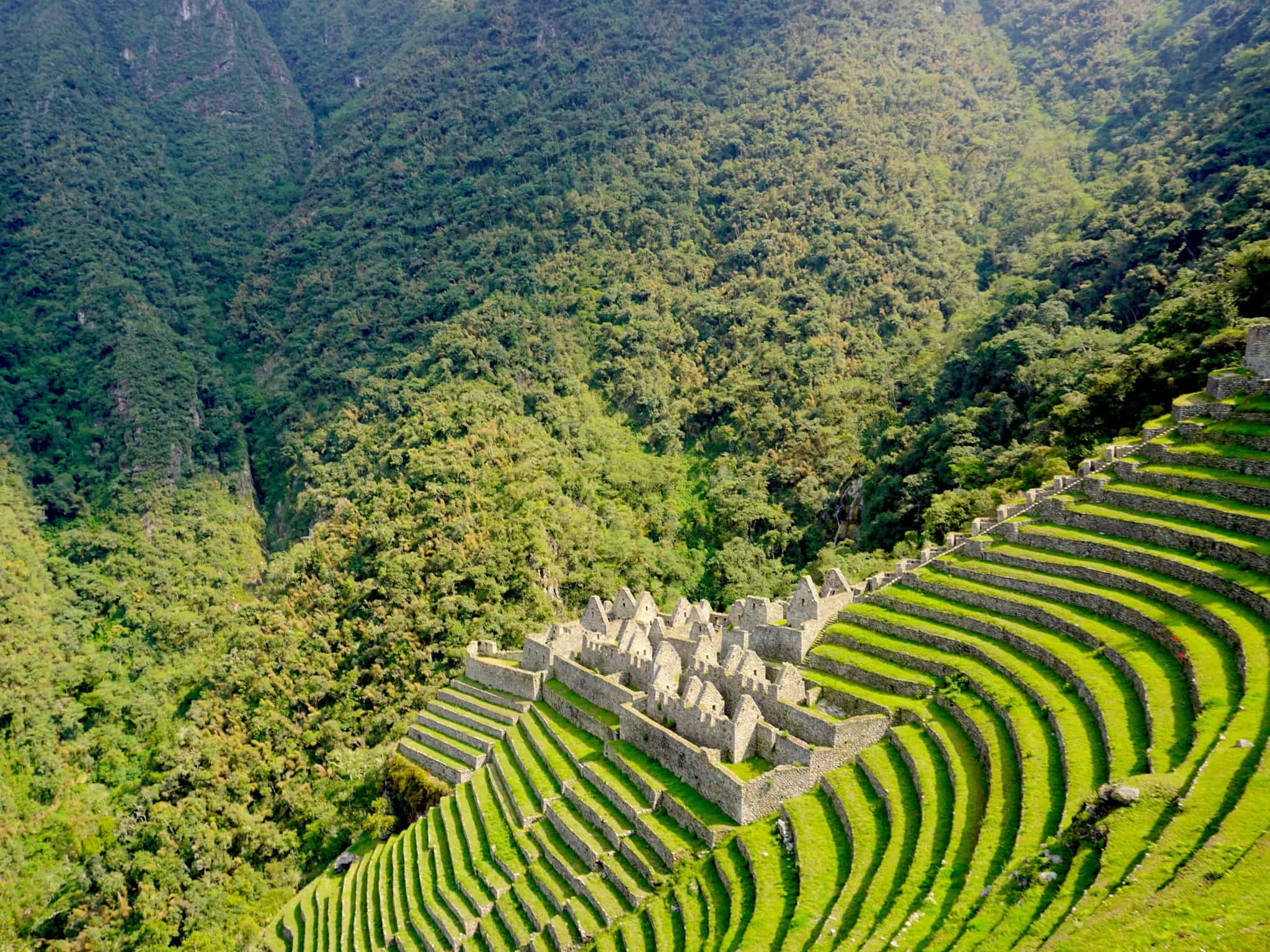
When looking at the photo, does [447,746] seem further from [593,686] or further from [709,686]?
[709,686]

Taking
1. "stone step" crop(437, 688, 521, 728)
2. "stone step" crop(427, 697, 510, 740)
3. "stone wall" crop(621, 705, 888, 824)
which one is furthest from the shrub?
"stone wall" crop(621, 705, 888, 824)

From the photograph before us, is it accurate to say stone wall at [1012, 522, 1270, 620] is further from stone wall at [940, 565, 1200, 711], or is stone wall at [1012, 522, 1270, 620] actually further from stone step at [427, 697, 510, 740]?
stone step at [427, 697, 510, 740]

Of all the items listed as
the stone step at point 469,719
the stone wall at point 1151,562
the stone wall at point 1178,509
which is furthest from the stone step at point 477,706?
the stone wall at point 1178,509

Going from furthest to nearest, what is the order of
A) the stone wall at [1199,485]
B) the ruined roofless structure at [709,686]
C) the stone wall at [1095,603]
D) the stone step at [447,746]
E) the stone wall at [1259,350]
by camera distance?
1. the stone step at [447,746]
2. the stone wall at [1259,350]
3. the stone wall at [1199,485]
4. the ruined roofless structure at [709,686]
5. the stone wall at [1095,603]

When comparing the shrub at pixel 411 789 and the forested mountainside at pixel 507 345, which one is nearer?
the shrub at pixel 411 789

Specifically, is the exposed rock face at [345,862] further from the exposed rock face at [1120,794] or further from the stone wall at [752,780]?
the exposed rock face at [1120,794]

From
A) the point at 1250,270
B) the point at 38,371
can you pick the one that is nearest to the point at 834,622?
the point at 1250,270

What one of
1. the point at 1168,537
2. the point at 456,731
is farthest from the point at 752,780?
the point at 456,731
